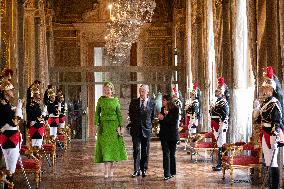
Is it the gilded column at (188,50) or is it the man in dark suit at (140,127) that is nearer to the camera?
the man in dark suit at (140,127)

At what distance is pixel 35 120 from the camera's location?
12852mm

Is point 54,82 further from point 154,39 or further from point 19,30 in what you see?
point 19,30

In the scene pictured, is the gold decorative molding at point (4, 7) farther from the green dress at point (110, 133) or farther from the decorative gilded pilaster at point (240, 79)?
the green dress at point (110, 133)

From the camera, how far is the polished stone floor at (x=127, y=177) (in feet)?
35.7

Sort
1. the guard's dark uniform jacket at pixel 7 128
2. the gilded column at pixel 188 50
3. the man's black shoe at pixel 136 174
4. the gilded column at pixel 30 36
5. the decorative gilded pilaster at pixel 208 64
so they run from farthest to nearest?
the gilded column at pixel 188 50, the gilded column at pixel 30 36, the decorative gilded pilaster at pixel 208 64, the man's black shoe at pixel 136 174, the guard's dark uniform jacket at pixel 7 128

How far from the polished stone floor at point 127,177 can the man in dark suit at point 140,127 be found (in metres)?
0.31

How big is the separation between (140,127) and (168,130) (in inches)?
25.5

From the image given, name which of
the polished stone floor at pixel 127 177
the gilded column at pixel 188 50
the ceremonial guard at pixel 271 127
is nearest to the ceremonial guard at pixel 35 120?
the polished stone floor at pixel 127 177

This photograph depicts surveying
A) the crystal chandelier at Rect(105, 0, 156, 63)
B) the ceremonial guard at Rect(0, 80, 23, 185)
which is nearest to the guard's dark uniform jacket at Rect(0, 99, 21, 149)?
the ceremonial guard at Rect(0, 80, 23, 185)

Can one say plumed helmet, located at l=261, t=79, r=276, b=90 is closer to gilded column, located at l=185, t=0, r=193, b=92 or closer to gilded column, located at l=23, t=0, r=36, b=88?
gilded column, located at l=23, t=0, r=36, b=88

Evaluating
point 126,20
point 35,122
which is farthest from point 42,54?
point 35,122

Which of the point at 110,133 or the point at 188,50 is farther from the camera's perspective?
the point at 188,50

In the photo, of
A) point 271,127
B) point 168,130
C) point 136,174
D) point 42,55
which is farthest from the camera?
point 42,55

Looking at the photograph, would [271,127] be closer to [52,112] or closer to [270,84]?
[270,84]
